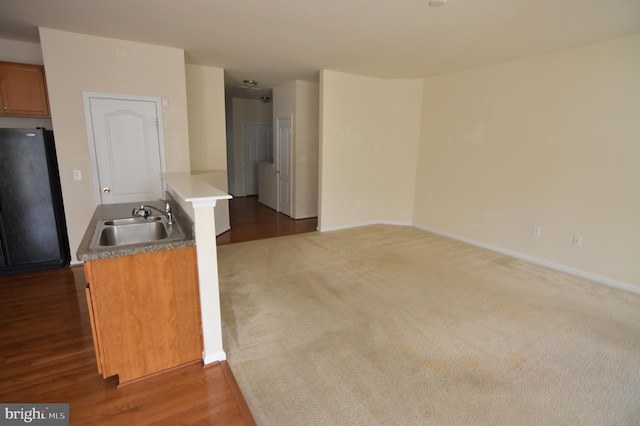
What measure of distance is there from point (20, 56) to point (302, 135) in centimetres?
396

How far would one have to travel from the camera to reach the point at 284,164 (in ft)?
20.8

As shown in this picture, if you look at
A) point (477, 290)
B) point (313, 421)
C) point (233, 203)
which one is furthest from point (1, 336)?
point (233, 203)

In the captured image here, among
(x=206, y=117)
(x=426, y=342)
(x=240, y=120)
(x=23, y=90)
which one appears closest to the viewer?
(x=426, y=342)

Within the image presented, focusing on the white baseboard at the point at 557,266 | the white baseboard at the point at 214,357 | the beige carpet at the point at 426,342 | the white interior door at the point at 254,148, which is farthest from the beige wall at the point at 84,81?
the white baseboard at the point at 557,266

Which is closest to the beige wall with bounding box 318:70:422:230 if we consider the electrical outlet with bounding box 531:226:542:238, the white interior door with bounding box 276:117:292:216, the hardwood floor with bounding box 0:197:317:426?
the white interior door with bounding box 276:117:292:216

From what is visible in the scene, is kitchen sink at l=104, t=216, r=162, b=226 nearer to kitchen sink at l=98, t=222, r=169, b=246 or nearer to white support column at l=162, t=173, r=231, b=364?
kitchen sink at l=98, t=222, r=169, b=246

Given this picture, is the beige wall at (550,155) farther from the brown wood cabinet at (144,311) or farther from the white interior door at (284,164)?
the brown wood cabinet at (144,311)

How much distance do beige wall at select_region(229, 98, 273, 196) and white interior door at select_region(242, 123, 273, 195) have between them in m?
Result: 0.11

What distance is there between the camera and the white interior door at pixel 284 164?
6086mm

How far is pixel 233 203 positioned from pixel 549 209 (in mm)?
6455

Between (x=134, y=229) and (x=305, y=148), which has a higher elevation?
(x=305, y=148)

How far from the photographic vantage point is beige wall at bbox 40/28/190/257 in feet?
11.0

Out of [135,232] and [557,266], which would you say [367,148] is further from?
[135,232]

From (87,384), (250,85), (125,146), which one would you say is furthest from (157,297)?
(250,85)
